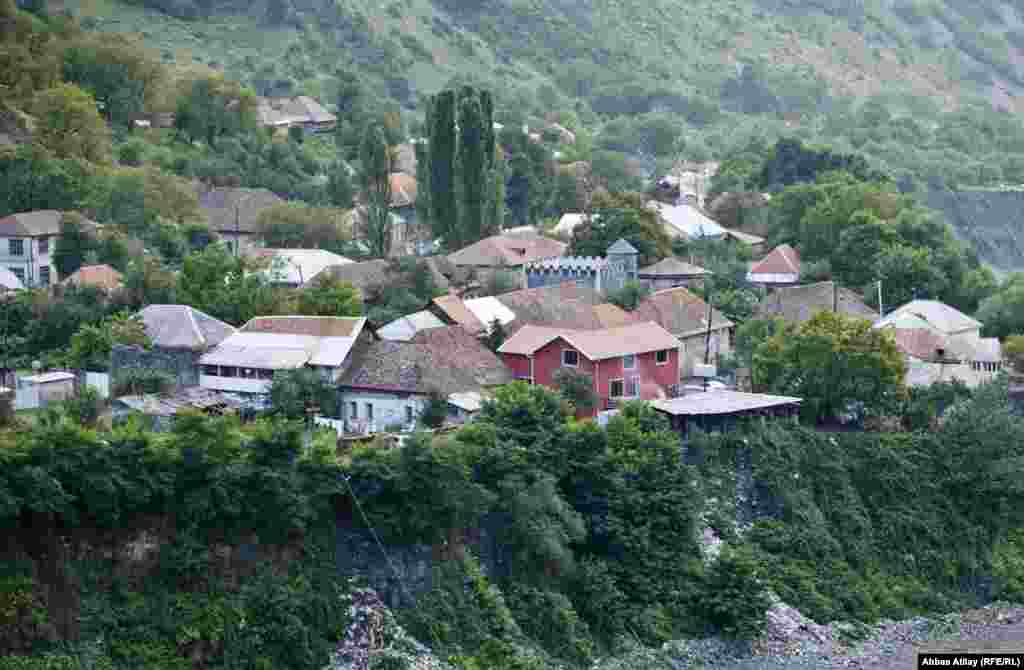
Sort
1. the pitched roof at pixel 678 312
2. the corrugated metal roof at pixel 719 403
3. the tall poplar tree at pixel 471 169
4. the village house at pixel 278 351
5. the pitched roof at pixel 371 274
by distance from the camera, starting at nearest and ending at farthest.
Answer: the corrugated metal roof at pixel 719 403, the village house at pixel 278 351, the pitched roof at pixel 678 312, the pitched roof at pixel 371 274, the tall poplar tree at pixel 471 169

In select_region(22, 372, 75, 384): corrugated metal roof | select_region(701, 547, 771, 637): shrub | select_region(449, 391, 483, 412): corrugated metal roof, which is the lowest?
select_region(701, 547, 771, 637): shrub

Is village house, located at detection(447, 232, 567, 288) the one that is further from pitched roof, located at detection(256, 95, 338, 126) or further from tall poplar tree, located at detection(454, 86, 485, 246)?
pitched roof, located at detection(256, 95, 338, 126)

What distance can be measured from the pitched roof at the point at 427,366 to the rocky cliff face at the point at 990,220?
33561mm

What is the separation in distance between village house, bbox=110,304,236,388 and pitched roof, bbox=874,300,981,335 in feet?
47.3

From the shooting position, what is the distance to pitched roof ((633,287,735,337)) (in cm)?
4103

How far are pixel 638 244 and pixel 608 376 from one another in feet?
36.9

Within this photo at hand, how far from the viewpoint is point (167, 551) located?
27.1 metres

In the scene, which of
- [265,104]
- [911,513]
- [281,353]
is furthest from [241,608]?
[265,104]

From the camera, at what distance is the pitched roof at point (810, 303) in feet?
145

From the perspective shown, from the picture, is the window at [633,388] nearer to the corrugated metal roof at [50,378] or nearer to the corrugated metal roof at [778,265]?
the corrugated metal roof at [50,378]

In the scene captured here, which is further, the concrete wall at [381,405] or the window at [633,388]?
the window at [633,388]

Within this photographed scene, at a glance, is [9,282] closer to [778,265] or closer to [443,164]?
[443,164]

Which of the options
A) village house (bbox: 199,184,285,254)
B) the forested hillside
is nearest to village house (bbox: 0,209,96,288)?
village house (bbox: 199,184,285,254)

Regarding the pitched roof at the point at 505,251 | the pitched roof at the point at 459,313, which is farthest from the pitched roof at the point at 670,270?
the pitched roof at the point at 459,313
